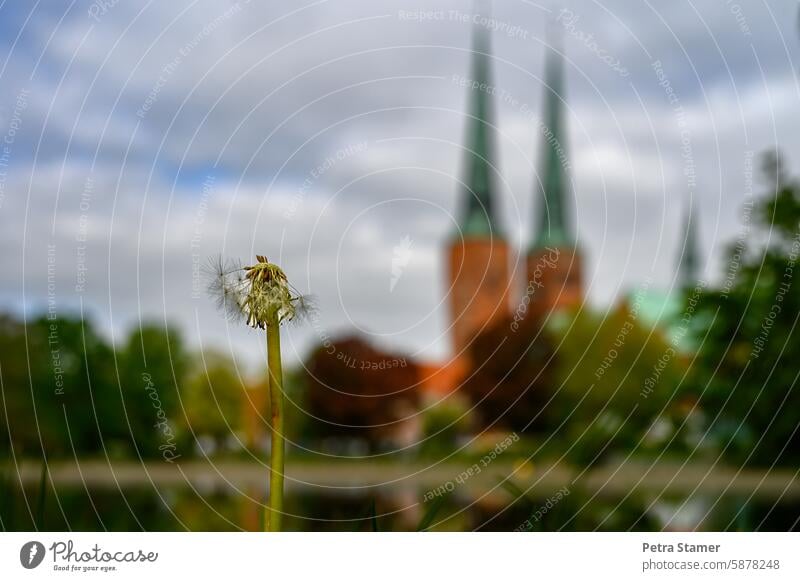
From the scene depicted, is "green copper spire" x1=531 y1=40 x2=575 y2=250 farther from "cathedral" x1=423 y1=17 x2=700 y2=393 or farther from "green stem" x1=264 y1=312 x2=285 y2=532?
"green stem" x1=264 y1=312 x2=285 y2=532

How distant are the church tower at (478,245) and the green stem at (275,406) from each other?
33430 millimetres

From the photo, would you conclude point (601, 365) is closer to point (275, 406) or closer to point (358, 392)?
point (358, 392)

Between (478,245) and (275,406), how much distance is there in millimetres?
75695

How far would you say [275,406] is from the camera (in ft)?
7.86

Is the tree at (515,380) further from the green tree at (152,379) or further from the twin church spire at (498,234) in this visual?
the green tree at (152,379)

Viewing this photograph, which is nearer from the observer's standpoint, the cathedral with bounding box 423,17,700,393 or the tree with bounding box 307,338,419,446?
the tree with bounding box 307,338,419,446

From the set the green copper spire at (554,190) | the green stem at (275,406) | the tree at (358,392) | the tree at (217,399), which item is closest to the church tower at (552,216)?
the green copper spire at (554,190)

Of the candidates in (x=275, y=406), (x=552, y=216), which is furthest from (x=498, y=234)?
(x=275, y=406)

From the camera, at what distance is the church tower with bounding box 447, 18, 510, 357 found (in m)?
43.1

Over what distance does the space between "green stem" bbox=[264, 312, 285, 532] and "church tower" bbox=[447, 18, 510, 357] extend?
33.4 meters

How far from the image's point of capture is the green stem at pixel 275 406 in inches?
93.4

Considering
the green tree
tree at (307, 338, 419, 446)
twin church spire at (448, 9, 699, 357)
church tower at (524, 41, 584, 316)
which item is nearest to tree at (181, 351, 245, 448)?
the green tree
